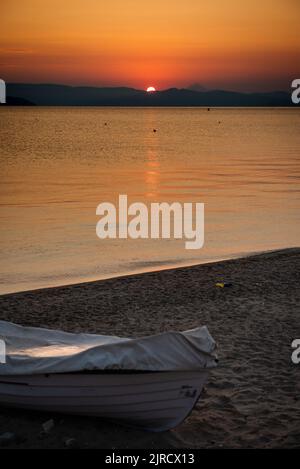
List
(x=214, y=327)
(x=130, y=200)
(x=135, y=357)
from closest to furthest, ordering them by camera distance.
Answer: (x=135, y=357) → (x=214, y=327) → (x=130, y=200)

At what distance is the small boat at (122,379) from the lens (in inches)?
261

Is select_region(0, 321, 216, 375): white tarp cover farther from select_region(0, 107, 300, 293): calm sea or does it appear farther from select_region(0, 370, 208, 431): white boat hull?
select_region(0, 107, 300, 293): calm sea

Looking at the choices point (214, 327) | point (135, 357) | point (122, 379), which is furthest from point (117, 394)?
point (214, 327)

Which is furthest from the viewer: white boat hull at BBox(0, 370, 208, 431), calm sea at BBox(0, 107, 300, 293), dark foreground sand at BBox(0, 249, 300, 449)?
calm sea at BBox(0, 107, 300, 293)

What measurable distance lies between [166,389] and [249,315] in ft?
18.1

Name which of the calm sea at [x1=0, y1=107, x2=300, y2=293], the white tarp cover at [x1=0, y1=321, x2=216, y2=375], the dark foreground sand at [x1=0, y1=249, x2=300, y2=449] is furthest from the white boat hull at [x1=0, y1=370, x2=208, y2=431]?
the calm sea at [x1=0, y1=107, x2=300, y2=293]

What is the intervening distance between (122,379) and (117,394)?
0.85 ft

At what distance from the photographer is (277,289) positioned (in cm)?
1405

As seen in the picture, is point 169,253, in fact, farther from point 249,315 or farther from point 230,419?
point 230,419

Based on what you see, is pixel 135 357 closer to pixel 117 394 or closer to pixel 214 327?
pixel 117 394

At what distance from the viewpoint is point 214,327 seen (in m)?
11.2

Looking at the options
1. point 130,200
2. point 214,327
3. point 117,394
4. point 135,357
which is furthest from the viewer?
point 130,200

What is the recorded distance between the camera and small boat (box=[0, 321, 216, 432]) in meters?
6.62
